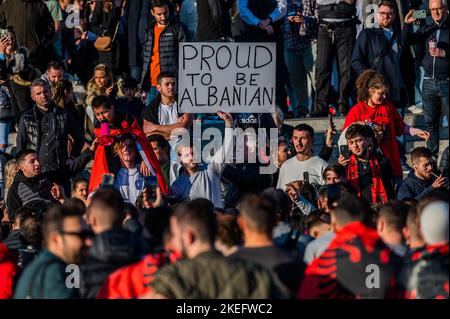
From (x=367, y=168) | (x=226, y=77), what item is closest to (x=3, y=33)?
(x=226, y=77)

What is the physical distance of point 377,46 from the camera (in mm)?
16734

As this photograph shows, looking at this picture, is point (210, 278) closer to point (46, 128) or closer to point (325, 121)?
point (46, 128)

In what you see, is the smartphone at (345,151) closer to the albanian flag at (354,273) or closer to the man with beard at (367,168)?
the man with beard at (367,168)

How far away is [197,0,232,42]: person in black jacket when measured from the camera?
57.5 feet

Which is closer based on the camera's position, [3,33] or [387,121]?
[387,121]

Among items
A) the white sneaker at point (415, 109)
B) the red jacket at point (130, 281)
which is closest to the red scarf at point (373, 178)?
the white sneaker at point (415, 109)

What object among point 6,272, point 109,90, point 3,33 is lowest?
point 6,272

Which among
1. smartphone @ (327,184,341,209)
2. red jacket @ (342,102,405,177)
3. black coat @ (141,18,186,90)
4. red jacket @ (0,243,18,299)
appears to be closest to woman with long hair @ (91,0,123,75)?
black coat @ (141,18,186,90)

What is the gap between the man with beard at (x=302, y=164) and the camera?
14.6 m

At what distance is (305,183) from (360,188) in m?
0.52

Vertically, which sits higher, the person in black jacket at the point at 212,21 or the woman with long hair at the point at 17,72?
the person in black jacket at the point at 212,21

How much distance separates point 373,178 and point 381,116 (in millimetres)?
1060

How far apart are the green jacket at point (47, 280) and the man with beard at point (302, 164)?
506cm

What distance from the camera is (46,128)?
15.9 metres
